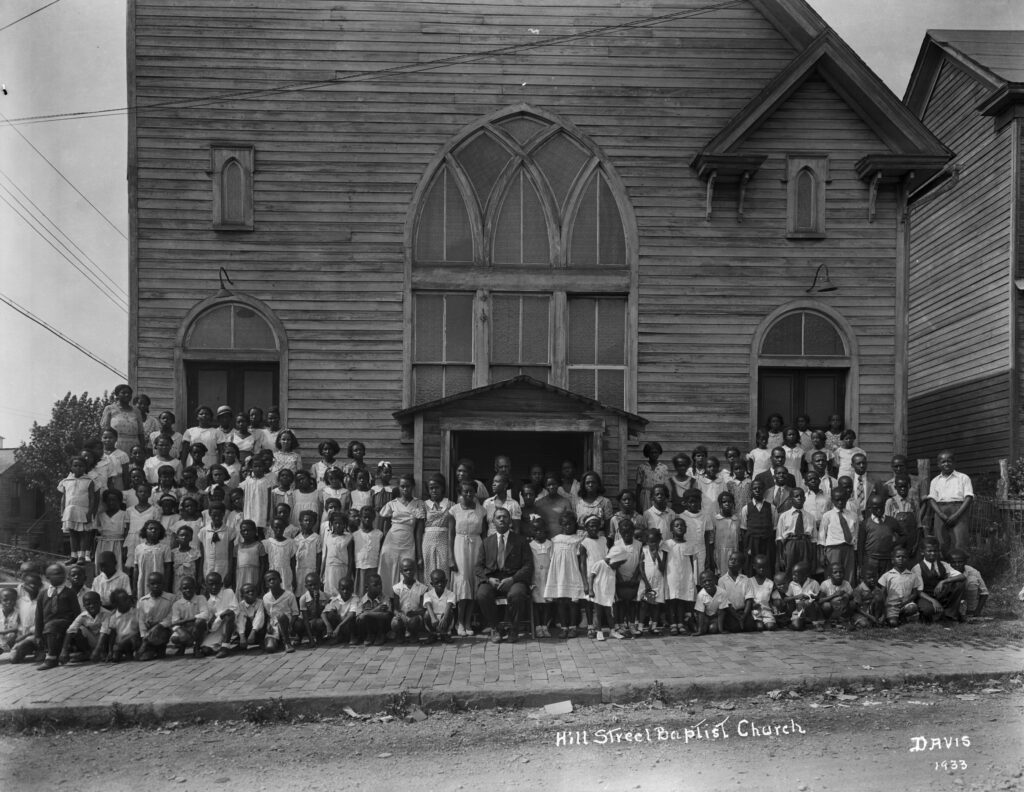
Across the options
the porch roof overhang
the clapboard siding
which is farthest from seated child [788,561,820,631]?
the clapboard siding

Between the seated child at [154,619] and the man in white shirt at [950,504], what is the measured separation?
905 centimetres

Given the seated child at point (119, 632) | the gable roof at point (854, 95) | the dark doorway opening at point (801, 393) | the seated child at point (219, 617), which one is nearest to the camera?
the seated child at point (119, 632)

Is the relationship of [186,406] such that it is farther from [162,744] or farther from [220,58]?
[162,744]

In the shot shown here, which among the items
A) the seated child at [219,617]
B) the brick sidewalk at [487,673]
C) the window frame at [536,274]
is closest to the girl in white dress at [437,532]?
the brick sidewalk at [487,673]

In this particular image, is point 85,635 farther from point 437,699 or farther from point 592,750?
point 592,750

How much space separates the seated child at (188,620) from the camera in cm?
938

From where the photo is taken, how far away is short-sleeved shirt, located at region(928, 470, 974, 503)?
11.3 m

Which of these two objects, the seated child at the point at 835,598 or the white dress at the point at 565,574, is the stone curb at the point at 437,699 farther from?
the white dress at the point at 565,574

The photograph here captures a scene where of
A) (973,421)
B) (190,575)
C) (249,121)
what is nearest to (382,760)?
(190,575)

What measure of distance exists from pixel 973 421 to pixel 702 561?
9087 mm

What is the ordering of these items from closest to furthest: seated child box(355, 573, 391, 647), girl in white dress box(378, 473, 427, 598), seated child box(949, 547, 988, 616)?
seated child box(355, 573, 391, 647), seated child box(949, 547, 988, 616), girl in white dress box(378, 473, 427, 598)

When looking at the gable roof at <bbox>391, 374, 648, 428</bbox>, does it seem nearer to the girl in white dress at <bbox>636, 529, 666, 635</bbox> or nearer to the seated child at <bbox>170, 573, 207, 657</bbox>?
the girl in white dress at <bbox>636, 529, 666, 635</bbox>

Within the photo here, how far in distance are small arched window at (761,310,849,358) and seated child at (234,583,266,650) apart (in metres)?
8.33

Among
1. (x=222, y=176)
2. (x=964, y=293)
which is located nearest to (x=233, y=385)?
(x=222, y=176)
